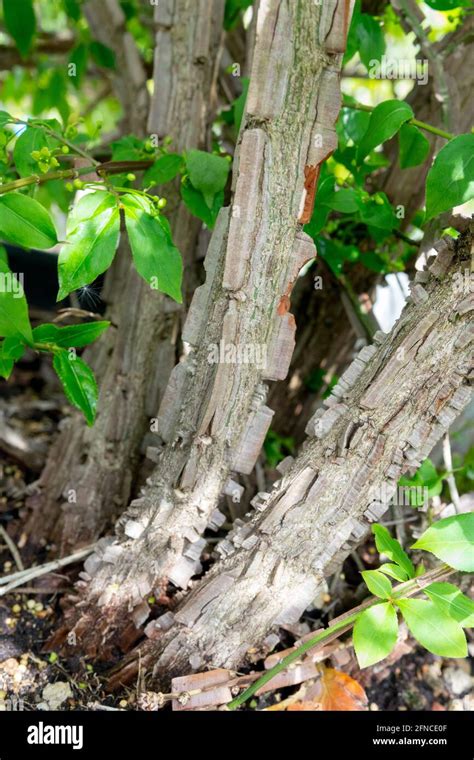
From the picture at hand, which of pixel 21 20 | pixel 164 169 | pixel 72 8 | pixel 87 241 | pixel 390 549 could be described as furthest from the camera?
pixel 72 8

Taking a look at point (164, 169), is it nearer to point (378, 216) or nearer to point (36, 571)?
point (378, 216)

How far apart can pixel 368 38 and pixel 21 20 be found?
0.68m

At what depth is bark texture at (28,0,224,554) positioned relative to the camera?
3.64 ft

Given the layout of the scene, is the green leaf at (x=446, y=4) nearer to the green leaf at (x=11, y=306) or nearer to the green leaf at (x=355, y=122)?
the green leaf at (x=355, y=122)

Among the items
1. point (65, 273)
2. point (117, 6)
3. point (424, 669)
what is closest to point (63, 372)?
point (65, 273)

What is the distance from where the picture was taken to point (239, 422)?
89cm

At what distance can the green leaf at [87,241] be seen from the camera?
710mm

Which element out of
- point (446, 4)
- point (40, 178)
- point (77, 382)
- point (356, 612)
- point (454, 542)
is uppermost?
point (446, 4)

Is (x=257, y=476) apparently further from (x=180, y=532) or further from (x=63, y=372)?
(x=63, y=372)

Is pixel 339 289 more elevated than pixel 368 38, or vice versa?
pixel 368 38

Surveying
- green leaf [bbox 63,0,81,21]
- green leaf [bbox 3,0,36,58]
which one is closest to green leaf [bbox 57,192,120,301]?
green leaf [bbox 3,0,36,58]

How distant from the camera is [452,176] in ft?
2.39

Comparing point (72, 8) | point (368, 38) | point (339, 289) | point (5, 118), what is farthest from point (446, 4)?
point (72, 8)

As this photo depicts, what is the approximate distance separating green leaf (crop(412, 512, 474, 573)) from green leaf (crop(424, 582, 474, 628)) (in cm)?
5
